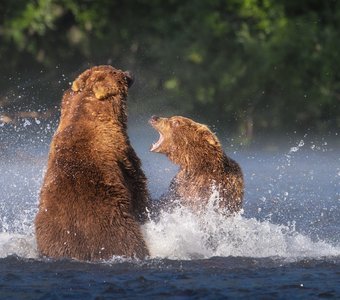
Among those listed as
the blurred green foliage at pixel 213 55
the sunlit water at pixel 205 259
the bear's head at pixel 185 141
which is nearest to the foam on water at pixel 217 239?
the sunlit water at pixel 205 259

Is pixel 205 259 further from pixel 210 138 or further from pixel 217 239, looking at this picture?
pixel 210 138

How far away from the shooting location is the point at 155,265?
6109mm

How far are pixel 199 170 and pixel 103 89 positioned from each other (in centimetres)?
111

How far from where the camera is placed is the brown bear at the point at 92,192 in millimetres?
6066

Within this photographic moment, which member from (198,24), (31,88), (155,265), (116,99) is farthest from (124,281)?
(198,24)

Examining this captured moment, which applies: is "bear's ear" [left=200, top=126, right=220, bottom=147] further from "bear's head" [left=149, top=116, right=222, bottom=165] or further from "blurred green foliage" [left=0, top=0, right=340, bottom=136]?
"blurred green foliage" [left=0, top=0, right=340, bottom=136]

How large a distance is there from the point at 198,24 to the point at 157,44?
683mm

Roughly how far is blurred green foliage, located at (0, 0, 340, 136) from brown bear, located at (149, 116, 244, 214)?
9264 millimetres

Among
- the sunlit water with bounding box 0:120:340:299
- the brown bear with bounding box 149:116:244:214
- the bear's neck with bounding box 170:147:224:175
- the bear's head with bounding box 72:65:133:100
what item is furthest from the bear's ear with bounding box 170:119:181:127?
the bear's head with bounding box 72:65:133:100

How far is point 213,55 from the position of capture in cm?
1752

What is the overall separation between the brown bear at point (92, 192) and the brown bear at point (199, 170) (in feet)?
2.72

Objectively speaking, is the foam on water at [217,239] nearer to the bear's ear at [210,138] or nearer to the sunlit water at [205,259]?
the sunlit water at [205,259]

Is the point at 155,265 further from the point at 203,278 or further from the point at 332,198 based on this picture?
the point at 332,198

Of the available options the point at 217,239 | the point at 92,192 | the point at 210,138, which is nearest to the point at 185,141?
the point at 210,138
